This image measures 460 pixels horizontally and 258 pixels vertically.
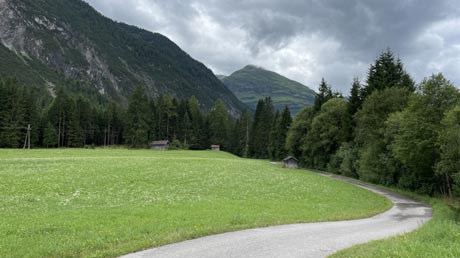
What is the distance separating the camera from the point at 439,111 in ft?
127

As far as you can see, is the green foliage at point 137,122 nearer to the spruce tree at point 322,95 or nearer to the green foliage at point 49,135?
the green foliage at point 49,135

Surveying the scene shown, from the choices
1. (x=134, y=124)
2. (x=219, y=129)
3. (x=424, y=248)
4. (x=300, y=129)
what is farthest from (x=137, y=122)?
(x=424, y=248)

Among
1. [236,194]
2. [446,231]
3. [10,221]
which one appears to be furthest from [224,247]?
[236,194]

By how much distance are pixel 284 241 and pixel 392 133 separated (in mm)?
37143

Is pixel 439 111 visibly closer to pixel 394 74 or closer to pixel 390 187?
pixel 390 187

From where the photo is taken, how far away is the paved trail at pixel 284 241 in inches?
489

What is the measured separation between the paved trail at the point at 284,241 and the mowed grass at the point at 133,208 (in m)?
0.92

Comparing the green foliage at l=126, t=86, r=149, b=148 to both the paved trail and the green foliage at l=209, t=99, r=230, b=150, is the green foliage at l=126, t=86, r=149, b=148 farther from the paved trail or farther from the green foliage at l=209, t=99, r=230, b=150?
the paved trail

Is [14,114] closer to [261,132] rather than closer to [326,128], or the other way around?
[261,132]

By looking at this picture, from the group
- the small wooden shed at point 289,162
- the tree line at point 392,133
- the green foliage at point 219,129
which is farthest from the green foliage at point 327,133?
the green foliage at point 219,129

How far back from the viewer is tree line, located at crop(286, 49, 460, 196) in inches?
1464

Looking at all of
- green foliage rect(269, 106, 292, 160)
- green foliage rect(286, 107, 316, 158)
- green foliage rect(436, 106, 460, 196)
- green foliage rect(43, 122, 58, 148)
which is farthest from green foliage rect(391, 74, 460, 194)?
green foliage rect(43, 122, 58, 148)

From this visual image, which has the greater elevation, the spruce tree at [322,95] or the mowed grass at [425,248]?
the spruce tree at [322,95]

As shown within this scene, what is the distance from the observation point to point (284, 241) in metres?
14.5
